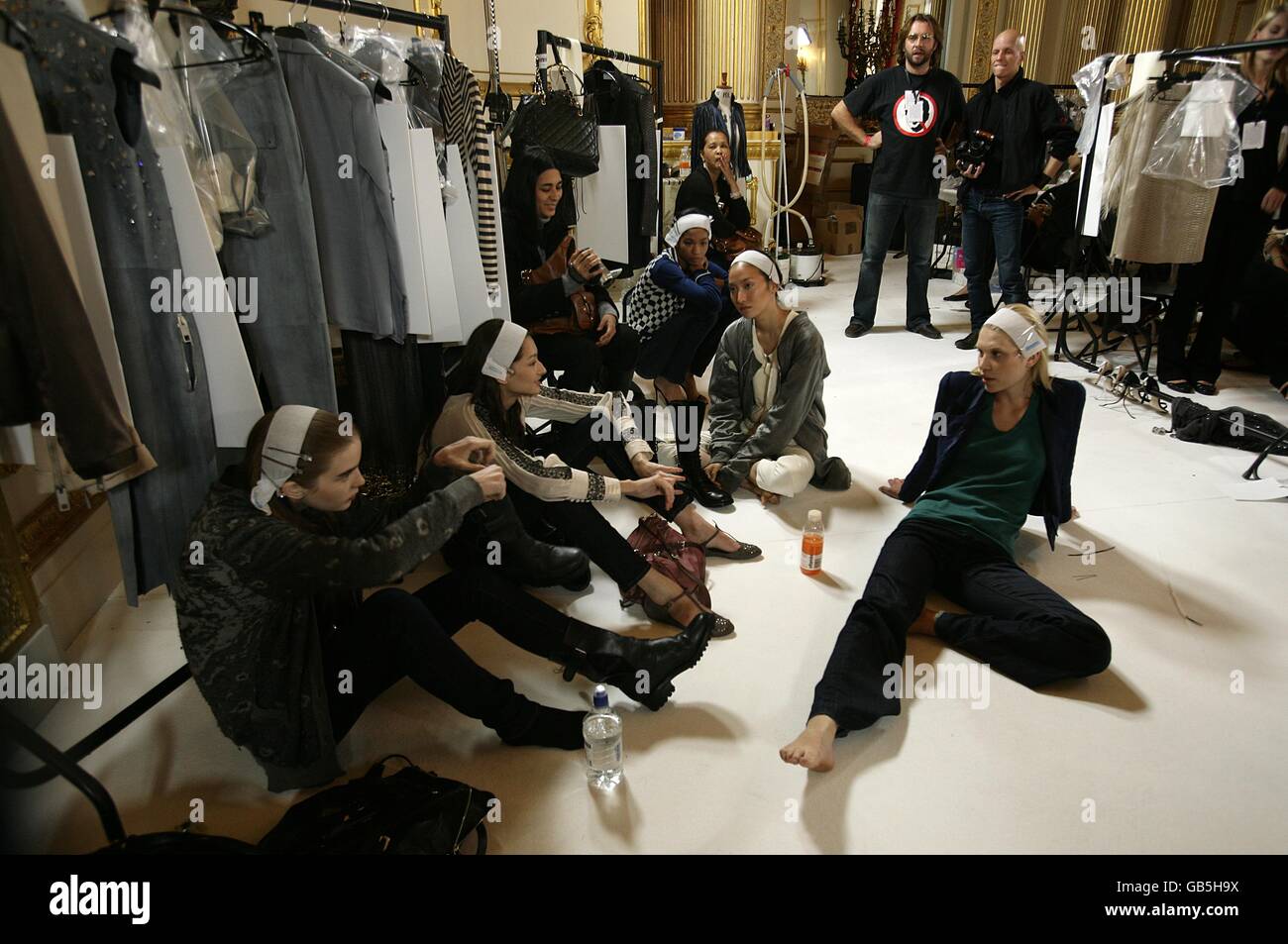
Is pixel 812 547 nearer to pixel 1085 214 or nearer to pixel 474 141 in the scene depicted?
pixel 474 141

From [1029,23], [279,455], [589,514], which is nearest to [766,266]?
[589,514]

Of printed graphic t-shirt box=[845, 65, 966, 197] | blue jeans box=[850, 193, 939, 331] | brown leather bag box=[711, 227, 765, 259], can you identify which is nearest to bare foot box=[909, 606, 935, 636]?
brown leather bag box=[711, 227, 765, 259]

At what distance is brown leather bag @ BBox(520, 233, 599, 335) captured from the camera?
3236mm

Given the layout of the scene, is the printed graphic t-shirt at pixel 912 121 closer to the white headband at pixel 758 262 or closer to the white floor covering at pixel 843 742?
the white headband at pixel 758 262

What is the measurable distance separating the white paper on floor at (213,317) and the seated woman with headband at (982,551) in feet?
4.98

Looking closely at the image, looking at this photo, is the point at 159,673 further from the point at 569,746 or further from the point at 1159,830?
the point at 1159,830

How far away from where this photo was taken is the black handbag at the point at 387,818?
4.91 ft

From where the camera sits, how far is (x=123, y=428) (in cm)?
162

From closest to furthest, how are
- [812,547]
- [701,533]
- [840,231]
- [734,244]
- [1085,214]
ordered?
[812,547]
[701,533]
[1085,214]
[734,244]
[840,231]

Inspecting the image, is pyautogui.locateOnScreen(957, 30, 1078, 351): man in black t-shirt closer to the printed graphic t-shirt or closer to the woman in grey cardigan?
the printed graphic t-shirt

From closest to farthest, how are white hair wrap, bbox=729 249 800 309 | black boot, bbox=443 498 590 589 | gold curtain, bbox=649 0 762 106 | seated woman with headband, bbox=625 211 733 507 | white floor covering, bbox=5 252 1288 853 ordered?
white floor covering, bbox=5 252 1288 853, black boot, bbox=443 498 590 589, white hair wrap, bbox=729 249 800 309, seated woman with headband, bbox=625 211 733 507, gold curtain, bbox=649 0 762 106

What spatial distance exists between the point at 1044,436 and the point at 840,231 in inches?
218

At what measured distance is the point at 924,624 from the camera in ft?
7.34

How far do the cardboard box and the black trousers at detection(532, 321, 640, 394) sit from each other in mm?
4528
